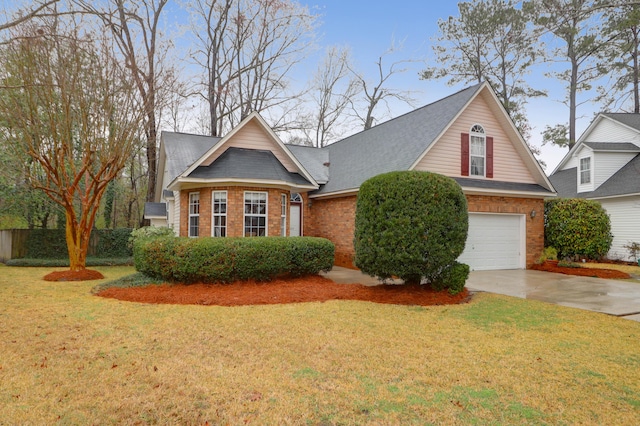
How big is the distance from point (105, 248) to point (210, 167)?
9073 millimetres

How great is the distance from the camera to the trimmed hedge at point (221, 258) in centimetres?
962

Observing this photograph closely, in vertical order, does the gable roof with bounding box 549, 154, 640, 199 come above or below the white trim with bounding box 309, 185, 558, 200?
above

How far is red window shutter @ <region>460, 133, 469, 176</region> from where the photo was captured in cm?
1337

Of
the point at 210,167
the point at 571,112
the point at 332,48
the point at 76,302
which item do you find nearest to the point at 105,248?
the point at 210,167

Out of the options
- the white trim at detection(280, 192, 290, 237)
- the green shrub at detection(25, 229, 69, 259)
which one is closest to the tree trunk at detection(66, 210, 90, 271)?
the green shrub at detection(25, 229, 69, 259)

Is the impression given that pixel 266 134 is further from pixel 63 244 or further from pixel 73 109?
pixel 63 244

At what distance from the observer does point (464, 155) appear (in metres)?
13.4

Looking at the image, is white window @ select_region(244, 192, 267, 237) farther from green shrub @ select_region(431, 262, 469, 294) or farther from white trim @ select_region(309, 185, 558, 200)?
green shrub @ select_region(431, 262, 469, 294)

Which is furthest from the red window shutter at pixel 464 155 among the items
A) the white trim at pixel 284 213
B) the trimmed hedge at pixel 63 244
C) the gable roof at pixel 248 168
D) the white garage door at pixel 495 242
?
the trimmed hedge at pixel 63 244

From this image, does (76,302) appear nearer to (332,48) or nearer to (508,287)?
(508,287)

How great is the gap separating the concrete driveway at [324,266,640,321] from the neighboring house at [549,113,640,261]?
22.2ft

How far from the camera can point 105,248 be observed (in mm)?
18188

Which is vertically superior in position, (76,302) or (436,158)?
(436,158)

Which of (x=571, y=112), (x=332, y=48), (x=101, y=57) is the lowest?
(x=101, y=57)
